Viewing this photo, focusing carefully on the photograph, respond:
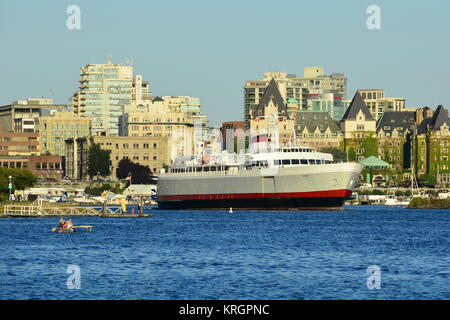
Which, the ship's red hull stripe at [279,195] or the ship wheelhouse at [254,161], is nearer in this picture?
the ship's red hull stripe at [279,195]

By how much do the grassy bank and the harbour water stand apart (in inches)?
3101

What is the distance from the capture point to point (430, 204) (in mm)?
193375

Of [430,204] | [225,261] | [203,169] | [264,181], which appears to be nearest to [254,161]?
[264,181]

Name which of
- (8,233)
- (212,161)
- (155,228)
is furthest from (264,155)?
(8,233)

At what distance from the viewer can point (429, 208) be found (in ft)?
631

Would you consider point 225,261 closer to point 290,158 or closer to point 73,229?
point 73,229

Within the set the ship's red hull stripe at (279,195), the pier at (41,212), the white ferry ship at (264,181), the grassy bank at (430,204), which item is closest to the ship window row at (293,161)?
the white ferry ship at (264,181)

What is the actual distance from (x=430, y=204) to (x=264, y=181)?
4506 centimetres

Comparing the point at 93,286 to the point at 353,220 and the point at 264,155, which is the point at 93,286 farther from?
the point at 264,155

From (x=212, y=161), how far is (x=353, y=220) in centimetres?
4916

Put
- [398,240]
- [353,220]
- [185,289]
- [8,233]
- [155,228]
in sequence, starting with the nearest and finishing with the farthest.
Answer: [185,289] → [398,240] → [8,233] → [155,228] → [353,220]

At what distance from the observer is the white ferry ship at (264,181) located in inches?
6058

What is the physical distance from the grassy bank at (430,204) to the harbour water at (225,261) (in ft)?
258

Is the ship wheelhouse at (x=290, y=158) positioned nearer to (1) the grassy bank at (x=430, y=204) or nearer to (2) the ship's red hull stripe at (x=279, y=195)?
(2) the ship's red hull stripe at (x=279, y=195)
